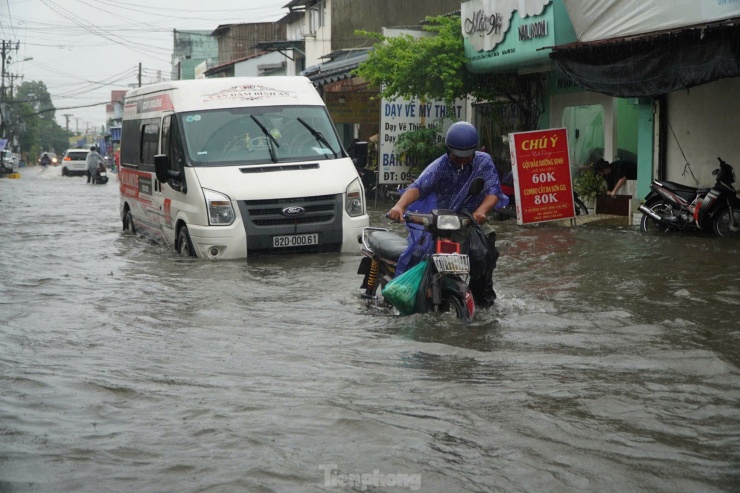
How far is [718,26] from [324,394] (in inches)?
373

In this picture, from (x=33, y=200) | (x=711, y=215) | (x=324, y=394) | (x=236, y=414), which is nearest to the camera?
(x=236, y=414)

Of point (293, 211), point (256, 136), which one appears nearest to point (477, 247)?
point (293, 211)

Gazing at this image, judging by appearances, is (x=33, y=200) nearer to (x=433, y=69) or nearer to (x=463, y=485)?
(x=433, y=69)

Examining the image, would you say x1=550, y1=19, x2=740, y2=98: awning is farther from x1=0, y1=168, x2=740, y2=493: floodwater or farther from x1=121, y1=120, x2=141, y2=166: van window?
x1=121, y1=120, x2=141, y2=166: van window

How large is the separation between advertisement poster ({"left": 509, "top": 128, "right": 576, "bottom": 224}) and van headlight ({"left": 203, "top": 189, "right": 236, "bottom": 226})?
18.8 feet

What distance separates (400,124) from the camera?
21938 mm

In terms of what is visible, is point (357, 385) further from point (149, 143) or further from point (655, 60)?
point (655, 60)

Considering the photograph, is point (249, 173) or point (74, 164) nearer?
point (249, 173)

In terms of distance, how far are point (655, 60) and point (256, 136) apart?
5886 mm

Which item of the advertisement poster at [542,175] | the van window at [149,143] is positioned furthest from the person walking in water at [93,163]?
the advertisement poster at [542,175]

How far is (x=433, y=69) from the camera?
65.0ft

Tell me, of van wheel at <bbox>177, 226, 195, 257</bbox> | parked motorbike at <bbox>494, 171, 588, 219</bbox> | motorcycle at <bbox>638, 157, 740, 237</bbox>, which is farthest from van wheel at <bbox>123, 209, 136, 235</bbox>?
motorcycle at <bbox>638, 157, 740, 237</bbox>

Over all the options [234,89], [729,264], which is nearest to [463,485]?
[729,264]

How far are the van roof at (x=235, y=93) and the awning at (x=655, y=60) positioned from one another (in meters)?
4.80
